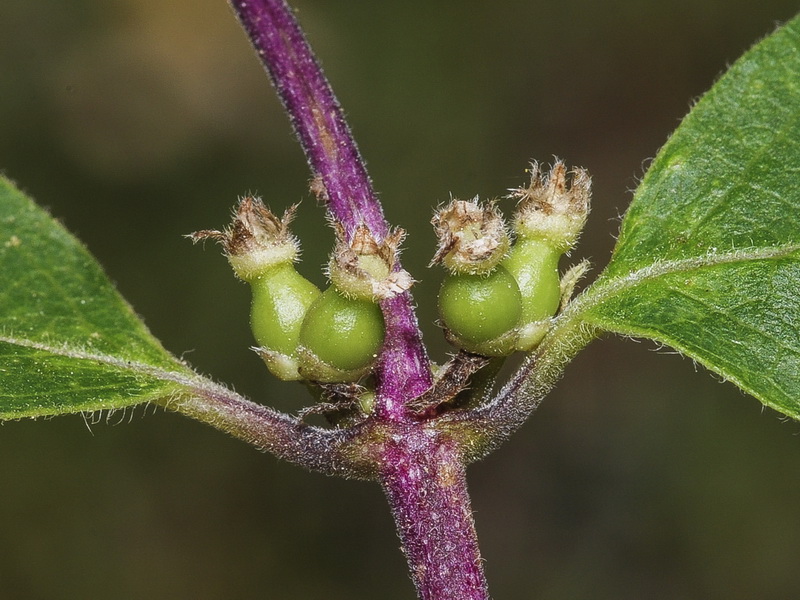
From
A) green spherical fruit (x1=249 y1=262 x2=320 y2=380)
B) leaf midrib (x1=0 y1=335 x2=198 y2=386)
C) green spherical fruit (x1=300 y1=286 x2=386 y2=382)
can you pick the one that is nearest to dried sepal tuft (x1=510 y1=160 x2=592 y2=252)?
green spherical fruit (x1=300 y1=286 x2=386 y2=382)

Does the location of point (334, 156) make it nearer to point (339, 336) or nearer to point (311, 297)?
point (311, 297)

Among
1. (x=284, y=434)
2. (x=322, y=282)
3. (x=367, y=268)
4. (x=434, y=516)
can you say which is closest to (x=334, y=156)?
(x=367, y=268)

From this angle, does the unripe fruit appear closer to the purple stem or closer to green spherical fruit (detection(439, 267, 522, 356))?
the purple stem

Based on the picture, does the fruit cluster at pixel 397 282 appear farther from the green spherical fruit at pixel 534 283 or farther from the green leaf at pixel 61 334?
the green leaf at pixel 61 334

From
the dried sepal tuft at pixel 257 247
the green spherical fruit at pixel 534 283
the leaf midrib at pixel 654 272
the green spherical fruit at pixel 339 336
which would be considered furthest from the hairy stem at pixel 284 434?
the leaf midrib at pixel 654 272

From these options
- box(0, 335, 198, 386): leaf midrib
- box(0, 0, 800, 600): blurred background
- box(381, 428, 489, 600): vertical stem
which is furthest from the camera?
box(0, 0, 800, 600): blurred background
